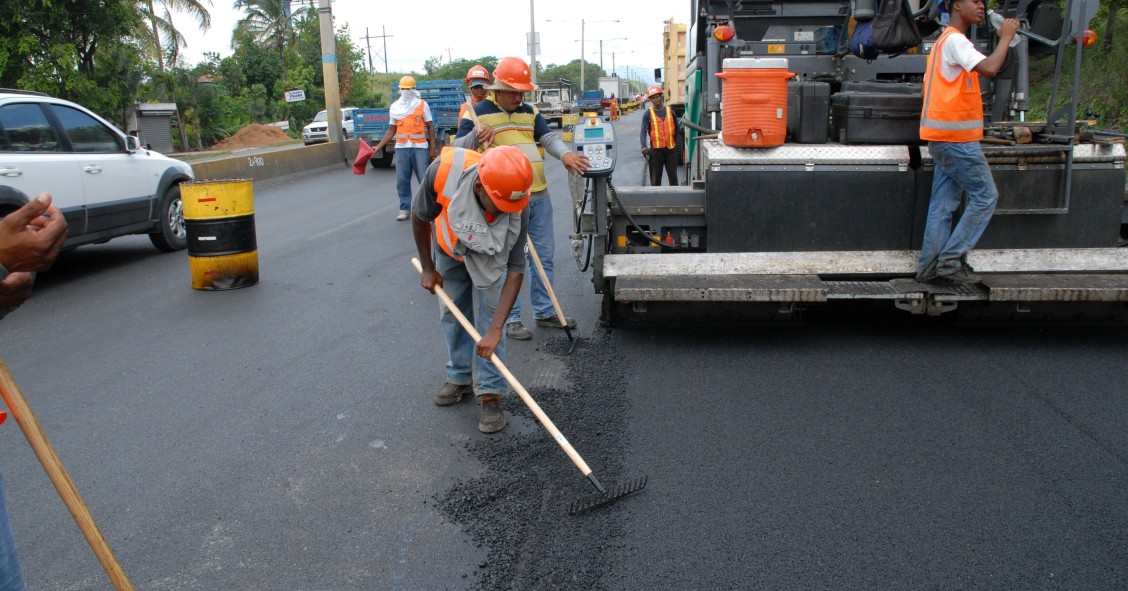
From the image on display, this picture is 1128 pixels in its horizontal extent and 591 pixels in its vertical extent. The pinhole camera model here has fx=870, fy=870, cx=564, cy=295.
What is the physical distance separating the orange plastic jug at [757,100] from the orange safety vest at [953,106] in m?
0.93

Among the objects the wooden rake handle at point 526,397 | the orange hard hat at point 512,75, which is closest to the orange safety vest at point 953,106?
the orange hard hat at point 512,75

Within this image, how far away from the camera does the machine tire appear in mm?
9359

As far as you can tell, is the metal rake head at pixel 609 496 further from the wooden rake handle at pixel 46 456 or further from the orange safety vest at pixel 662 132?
the orange safety vest at pixel 662 132

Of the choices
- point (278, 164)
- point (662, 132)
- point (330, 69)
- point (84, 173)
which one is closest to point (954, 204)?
point (662, 132)

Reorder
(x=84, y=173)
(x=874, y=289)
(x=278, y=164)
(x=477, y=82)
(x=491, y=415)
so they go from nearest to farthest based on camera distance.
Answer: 1. (x=491, y=415)
2. (x=874, y=289)
3. (x=477, y=82)
4. (x=84, y=173)
5. (x=278, y=164)

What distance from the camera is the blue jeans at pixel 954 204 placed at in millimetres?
5266

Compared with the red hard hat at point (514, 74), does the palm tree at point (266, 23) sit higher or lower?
higher

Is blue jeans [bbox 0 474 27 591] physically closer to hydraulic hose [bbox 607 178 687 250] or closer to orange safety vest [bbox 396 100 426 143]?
hydraulic hose [bbox 607 178 687 250]

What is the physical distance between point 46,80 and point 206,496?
18.8 m

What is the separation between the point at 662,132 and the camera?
1185 centimetres

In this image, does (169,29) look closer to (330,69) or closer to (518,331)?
(330,69)

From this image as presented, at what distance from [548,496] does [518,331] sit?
2.42 m

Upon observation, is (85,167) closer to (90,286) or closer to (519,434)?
(90,286)

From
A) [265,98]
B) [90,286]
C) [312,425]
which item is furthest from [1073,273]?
[265,98]
